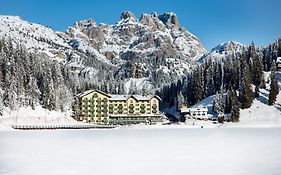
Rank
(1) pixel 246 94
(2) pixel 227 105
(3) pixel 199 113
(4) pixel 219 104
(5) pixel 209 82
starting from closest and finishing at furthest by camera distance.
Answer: (1) pixel 246 94 → (2) pixel 227 105 → (4) pixel 219 104 → (3) pixel 199 113 → (5) pixel 209 82

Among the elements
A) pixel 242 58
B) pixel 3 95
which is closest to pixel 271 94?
pixel 242 58

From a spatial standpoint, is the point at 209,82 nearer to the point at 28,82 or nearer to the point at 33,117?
the point at 28,82

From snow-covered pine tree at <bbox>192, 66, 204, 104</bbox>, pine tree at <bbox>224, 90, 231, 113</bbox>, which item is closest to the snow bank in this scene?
pine tree at <bbox>224, 90, 231, 113</bbox>

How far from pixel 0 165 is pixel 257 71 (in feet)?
485

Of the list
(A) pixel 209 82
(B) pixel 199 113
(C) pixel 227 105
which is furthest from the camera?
(A) pixel 209 82

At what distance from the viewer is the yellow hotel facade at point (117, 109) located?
168 metres

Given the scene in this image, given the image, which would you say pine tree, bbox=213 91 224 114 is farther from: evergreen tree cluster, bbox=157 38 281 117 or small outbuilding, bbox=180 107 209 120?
small outbuilding, bbox=180 107 209 120

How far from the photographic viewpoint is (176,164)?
24219 millimetres

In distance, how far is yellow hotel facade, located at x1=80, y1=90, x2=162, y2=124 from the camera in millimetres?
167500

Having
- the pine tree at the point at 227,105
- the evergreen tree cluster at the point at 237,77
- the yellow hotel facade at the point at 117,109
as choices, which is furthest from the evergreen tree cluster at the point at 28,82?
the pine tree at the point at 227,105

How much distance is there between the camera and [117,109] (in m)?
178

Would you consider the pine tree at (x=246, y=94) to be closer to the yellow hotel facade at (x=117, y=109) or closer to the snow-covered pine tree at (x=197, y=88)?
the snow-covered pine tree at (x=197, y=88)

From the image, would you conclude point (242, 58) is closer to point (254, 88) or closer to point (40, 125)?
point (254, 88)

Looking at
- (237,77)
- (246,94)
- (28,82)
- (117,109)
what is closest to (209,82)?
(237,77)
